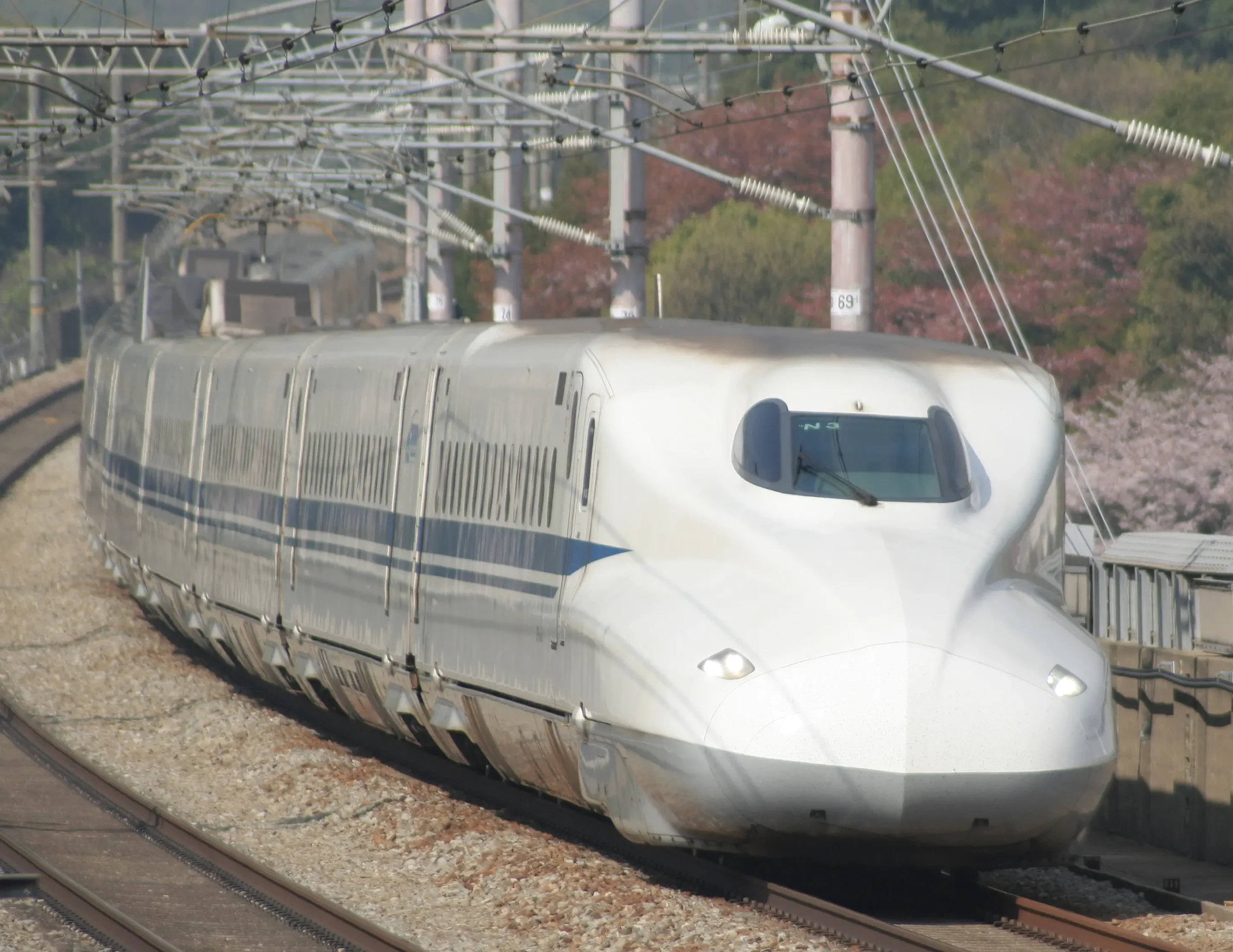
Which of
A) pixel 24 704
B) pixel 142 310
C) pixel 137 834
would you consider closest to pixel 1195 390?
pixel 142 310

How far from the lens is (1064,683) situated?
30.9 feet

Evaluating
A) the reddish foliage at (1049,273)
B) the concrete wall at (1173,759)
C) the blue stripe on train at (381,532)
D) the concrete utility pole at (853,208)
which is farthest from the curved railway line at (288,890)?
the reddish foliage at (1049,273)

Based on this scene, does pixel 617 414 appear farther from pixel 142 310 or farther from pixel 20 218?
pixel 20 218

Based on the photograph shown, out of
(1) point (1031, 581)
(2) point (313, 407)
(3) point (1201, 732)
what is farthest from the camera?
(2) point (313, 407)

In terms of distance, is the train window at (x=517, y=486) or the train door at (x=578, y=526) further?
the train window at (x=517, y=486)

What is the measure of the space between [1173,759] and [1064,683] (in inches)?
176

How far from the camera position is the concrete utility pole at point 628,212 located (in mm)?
21828

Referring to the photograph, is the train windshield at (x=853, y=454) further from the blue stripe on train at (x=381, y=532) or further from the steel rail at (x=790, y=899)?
the steel rail at (x=790, y=899)

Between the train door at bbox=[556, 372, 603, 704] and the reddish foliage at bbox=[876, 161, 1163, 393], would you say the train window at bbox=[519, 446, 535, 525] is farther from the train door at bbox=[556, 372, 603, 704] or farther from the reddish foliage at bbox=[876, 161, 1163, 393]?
the reddish foliage at bbox=[876, 161, 1163, 393]

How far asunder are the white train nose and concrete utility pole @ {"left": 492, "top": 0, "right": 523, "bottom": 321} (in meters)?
19.0

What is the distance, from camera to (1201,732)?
1312 cm

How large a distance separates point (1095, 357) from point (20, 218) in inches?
2648

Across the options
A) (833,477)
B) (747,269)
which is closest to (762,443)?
(833,477)

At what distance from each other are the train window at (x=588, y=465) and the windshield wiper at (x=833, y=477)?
1189 millimetres
